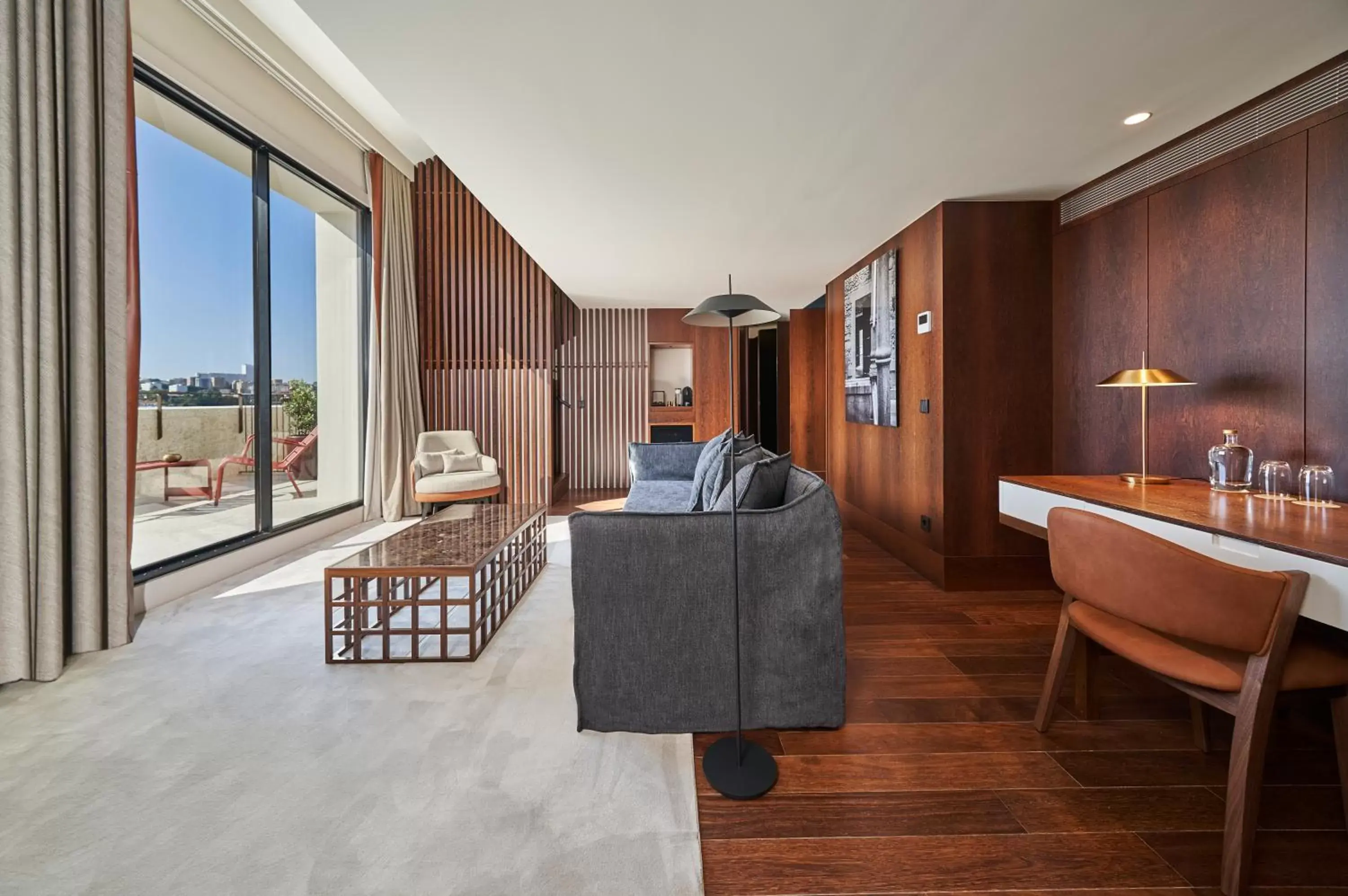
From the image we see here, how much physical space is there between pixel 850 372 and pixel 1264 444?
303 centimetres

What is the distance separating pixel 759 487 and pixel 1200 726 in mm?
1629

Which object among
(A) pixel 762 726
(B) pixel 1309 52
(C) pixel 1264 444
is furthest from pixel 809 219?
(A) pixel 762 726

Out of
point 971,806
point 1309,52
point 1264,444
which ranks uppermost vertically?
point 1309,52

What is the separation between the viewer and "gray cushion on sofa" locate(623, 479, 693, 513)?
3.96 m

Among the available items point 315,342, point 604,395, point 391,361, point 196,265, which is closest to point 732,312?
point 196,265

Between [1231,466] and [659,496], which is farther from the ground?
[1231,466]

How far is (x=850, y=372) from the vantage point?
17.0 ft

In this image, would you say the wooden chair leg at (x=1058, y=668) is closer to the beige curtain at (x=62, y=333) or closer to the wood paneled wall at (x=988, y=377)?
the wood paneled wall at (x=988, y=377)

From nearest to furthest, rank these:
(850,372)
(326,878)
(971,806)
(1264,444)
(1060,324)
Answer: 1. (326,878)
2. (971,806)
3. (1264,444)
4. (1060,324)
5. (850,372)

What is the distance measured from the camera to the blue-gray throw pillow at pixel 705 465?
3242 mm

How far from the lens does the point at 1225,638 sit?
1.31 meters

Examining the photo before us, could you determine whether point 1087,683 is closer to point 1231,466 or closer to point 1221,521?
point 1221,521

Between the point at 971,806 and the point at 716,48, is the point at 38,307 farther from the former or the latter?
the point at 971,806

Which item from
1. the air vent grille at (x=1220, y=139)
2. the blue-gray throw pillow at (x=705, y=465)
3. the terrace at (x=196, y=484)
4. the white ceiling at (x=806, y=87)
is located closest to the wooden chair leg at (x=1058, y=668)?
the blue-gray throw pillow at (x=705, y=465)
